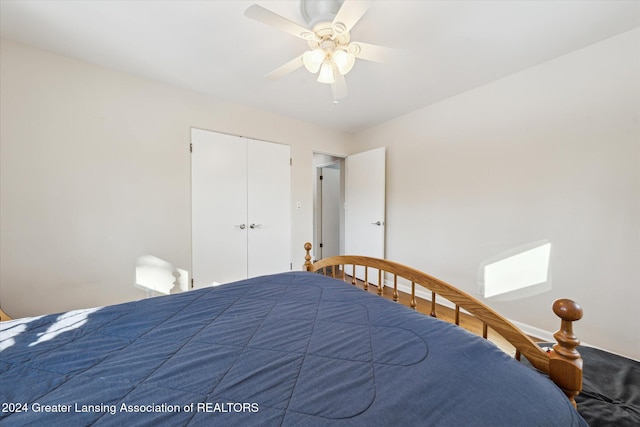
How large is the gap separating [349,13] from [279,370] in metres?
1.55

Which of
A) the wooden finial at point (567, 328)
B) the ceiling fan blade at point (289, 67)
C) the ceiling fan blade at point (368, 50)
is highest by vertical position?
the ceiling fan blade at point (368, 50)

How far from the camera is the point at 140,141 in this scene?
7.45 ft

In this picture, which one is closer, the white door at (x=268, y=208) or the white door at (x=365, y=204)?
the white door at (x=268, y=208)

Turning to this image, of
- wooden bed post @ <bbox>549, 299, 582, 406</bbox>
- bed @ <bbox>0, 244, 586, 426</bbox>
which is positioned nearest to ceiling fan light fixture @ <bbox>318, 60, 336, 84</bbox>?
bed @ <bbox>0, 244, 586, 426</bbox>

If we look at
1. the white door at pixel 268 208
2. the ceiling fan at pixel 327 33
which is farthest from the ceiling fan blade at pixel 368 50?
the white door at pixel 268 208

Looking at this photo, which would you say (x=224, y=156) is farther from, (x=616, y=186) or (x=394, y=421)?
(x=616, y=186)

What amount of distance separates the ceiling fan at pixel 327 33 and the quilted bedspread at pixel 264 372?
57.0 inches

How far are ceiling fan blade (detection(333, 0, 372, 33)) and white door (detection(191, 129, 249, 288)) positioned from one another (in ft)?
6.47

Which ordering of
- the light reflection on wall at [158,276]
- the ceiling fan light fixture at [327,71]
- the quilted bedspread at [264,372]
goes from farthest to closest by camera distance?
the light reflection on wall at [158,276] → the ceiling fan light fixture at [327,71] → the quilted bedspread at [264,372]

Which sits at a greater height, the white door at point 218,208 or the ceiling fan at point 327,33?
the ceiling fan at point 327,33

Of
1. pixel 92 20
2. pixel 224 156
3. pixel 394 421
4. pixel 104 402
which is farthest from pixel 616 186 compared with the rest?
pixel 92 20

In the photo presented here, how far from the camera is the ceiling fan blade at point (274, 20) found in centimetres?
113

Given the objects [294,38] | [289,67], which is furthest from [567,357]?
[294,38]

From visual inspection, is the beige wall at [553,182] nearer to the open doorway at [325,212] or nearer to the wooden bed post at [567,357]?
the wooden bed post at [567,357]
